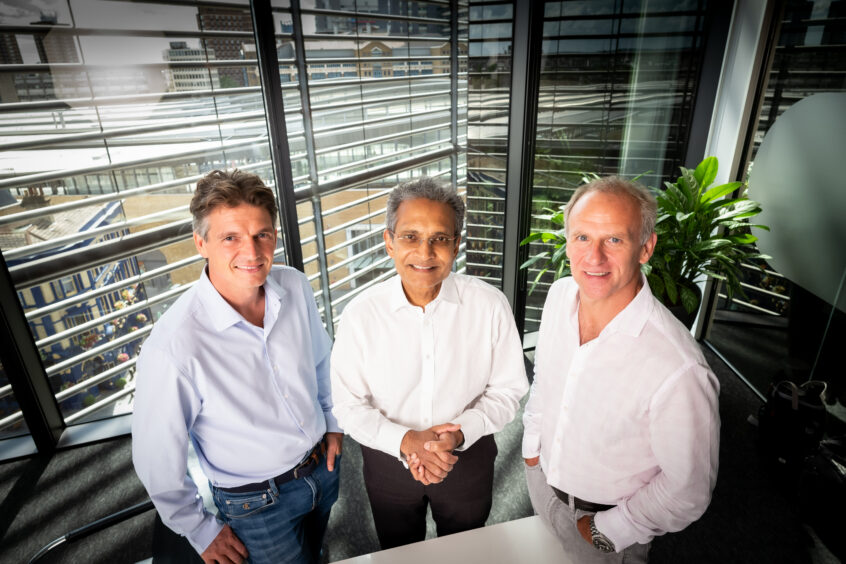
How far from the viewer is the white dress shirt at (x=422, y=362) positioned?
1.42 m

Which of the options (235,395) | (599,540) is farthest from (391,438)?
(599,540)

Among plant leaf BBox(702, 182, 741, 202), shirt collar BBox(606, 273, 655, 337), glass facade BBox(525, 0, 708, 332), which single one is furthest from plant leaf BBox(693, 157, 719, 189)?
shirt collar BBox(606, 273, 655, 337)

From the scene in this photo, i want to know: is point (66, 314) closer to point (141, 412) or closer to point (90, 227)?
point (90, 227)

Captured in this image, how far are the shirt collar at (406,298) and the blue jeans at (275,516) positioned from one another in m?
0.71

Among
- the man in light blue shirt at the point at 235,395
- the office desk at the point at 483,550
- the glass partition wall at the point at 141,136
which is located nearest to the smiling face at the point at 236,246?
the man in light blue shirt at the point at 235,395

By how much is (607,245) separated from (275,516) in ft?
4.55

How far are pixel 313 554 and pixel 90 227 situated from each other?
9.44 ft

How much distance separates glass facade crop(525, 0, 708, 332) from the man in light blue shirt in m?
2.59

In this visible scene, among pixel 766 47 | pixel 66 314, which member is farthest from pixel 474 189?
pixel 66 314

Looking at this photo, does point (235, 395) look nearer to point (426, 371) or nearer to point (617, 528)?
point (426, 371)

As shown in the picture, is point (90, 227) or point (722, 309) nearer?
point (90, 227)

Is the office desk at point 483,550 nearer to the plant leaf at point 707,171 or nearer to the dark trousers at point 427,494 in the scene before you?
the dark trousers at point 427,494

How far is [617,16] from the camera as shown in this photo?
3.17 metres

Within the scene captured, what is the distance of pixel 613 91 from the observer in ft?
11.1
